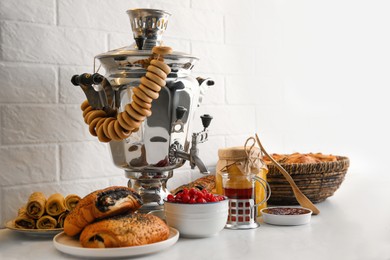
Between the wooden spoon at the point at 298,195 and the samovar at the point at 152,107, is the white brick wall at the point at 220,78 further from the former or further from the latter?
the wooden spoon at the point at 298,195

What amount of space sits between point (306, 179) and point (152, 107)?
51 centimetres

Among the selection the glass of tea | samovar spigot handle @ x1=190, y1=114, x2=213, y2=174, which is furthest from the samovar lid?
the glass of tea

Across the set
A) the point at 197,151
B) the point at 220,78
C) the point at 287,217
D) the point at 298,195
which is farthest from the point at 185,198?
the point at 220,78

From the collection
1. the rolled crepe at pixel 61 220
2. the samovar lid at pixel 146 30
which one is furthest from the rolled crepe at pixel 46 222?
the samovar lid at pixel 146 30

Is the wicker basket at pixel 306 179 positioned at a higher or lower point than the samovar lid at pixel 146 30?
lower

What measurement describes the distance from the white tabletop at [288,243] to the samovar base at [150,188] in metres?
0.17

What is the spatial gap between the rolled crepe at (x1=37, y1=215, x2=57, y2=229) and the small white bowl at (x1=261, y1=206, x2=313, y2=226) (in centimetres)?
49

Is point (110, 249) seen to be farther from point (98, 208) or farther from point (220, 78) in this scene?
point (220, 78)

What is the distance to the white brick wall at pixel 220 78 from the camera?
137 centimetres

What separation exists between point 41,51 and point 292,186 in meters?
0.72

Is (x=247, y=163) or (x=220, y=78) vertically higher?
(x=220, y=78)

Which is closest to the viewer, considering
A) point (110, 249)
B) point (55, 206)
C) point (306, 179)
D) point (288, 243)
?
point (110, 249)

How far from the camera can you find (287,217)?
51.4 inches

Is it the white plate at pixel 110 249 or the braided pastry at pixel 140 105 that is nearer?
the white plate at pixel 110 249
